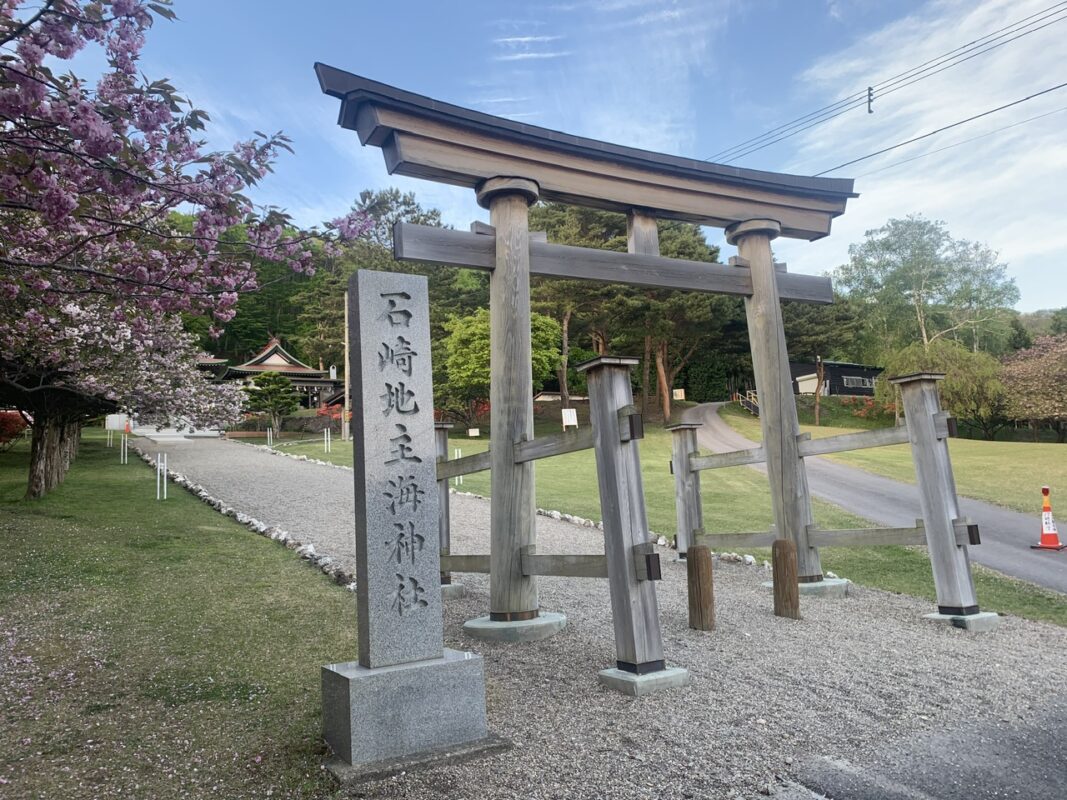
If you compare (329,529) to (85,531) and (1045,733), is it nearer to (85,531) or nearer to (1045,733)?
(85,531)

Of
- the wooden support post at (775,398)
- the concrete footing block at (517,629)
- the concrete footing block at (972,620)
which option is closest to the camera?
the concrete footing block at (517,629)

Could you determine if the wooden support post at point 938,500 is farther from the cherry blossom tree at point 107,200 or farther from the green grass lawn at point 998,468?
the green grass lawn at point 998,468

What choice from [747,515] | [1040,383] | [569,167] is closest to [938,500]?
[569,167]

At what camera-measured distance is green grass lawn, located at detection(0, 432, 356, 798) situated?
3215mm

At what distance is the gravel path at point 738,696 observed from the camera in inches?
125

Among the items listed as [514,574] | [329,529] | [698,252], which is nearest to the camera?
[514,574]

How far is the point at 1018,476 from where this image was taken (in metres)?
18.5

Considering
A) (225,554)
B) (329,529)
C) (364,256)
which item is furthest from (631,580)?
(364,256)

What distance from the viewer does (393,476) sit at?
383 cm

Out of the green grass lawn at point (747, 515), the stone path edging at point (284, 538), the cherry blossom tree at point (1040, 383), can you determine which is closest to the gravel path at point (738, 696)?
the green grass lawn at point (747, 515)

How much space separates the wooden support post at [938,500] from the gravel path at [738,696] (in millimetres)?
345

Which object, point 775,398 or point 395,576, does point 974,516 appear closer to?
point 775,398

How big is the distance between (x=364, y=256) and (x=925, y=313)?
2923 cm

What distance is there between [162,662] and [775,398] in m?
5.88
